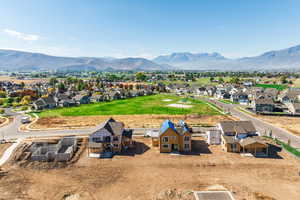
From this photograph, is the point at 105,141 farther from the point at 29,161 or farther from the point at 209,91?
the point at 209,91

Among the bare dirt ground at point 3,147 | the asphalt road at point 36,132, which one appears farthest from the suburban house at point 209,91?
the bare dirt ground at point 3,147

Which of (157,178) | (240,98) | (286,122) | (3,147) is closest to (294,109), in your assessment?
(286,122)

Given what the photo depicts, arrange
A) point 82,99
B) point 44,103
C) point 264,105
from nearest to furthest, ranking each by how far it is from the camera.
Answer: point 264,105
point 44,103
point 82,99

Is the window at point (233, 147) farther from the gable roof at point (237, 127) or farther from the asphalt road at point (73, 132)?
the asphalt road at point (73, 132)

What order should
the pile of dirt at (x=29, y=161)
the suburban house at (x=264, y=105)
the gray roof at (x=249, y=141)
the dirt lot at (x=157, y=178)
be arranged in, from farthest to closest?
the suburban house at (x=264, y=105) → the gray roof at (x=249, y=141) → the pile of dirt at (x=29, y=161) → the dirt lot at (x=157, y=178)

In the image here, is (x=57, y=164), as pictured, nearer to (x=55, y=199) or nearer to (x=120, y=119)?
(x=55, y=199)

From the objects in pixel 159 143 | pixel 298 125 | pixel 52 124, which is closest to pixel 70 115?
pixel 52 124

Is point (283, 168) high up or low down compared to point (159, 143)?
down
